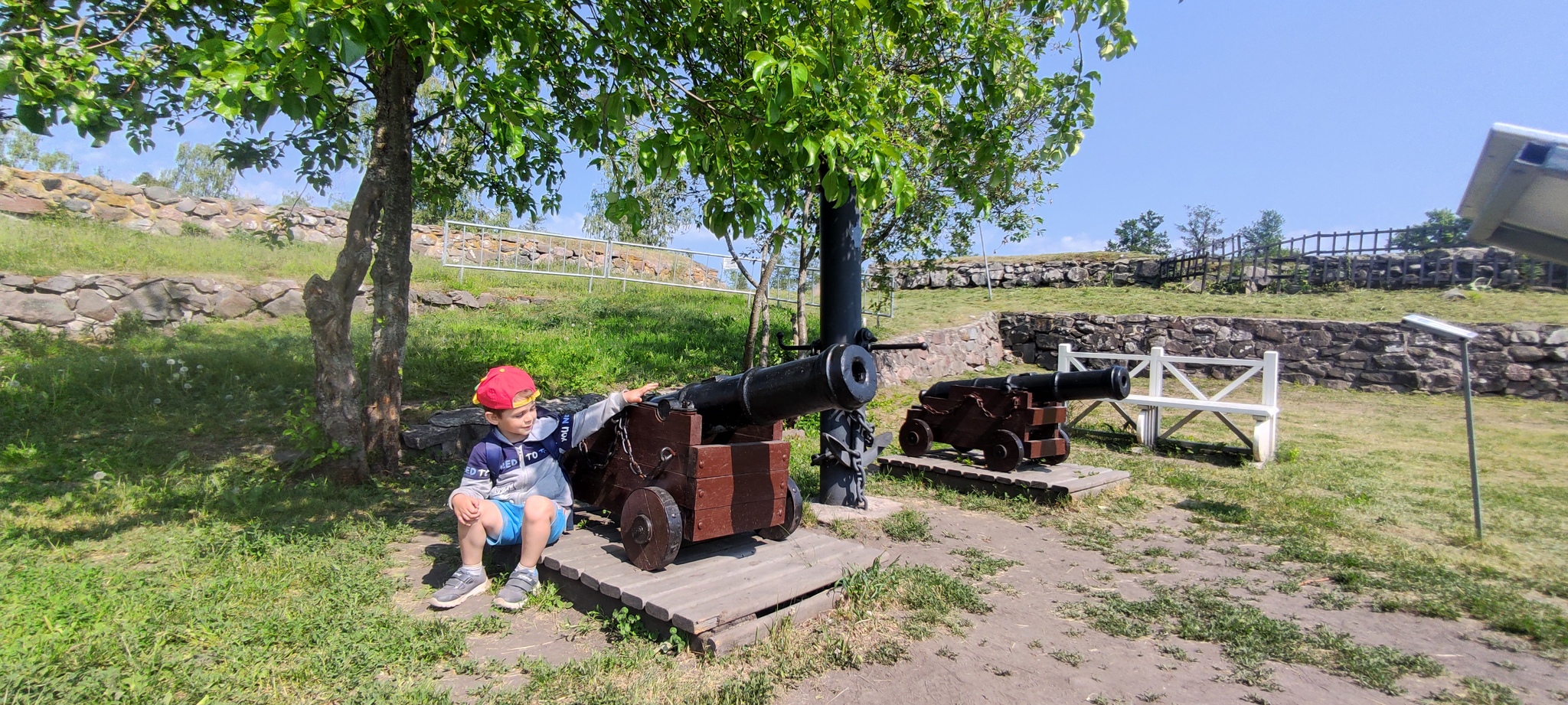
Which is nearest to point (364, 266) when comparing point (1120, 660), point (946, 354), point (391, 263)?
point (391, 263)

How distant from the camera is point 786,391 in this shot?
355cm

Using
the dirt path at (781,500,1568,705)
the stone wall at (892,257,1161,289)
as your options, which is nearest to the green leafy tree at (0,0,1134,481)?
the dirt path at (781,500,1568,705)

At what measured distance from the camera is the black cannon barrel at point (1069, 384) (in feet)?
21.5

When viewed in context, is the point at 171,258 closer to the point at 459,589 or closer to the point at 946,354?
the point at 459,589

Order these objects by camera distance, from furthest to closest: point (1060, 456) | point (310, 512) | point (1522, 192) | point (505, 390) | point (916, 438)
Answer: point (916, 438), point (1060, 456), point (310, 512), point (505, 390), point (1522, 192)

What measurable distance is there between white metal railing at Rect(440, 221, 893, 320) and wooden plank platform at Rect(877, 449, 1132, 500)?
575 centimetres

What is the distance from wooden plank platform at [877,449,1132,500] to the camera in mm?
6314

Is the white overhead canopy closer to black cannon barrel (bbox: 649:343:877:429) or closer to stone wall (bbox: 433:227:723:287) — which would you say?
black cannon barrel (bbox: 649:343:877:429)

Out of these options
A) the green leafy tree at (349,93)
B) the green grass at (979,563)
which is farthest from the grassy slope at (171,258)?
the green grass at (979,563)

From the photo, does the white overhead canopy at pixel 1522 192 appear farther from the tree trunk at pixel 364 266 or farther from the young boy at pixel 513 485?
the tree trunk at pixel 364 266

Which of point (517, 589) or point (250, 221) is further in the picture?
point (250, 221)

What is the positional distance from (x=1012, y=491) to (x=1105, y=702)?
12.0 ft

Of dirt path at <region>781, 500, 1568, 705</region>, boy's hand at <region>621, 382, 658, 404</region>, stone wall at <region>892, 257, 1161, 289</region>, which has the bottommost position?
dirt path at <region>781, 500, 1568, 705</region>

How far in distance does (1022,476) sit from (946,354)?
344 inches
